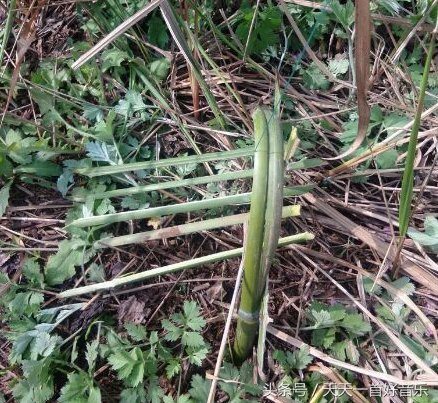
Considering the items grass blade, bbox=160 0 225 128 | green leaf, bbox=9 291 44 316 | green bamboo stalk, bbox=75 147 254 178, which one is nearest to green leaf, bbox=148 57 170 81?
grass blade, bbox=160 0 225 128

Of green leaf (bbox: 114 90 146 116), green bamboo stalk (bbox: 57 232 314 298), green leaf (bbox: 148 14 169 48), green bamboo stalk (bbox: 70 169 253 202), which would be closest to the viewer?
green bamboo stalk (bbox: 57 232 314 298)

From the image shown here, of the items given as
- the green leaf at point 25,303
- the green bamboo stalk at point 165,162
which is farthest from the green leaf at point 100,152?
the green leaf at point 25,303

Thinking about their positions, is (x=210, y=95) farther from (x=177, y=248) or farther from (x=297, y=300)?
(x=297, y=300)

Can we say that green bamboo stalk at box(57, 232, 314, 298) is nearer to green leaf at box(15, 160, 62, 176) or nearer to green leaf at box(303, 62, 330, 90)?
green leaf at box(15, 160, 62, 176)

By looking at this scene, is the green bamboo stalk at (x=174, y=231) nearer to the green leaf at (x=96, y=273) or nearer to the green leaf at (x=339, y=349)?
the green leaf at (x=96, y=273)

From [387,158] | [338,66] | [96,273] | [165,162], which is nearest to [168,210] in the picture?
[165,162]

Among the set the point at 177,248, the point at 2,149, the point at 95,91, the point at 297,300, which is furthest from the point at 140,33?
the point at 297,300
